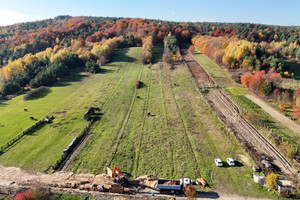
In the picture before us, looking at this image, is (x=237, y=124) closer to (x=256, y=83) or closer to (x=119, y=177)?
(x=256, y=83)

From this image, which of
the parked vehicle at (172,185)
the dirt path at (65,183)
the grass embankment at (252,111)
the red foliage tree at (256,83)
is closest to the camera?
the dirt path at (65,183)

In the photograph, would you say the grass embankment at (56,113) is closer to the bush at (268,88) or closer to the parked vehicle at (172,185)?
the parked vehicle at (172,185)

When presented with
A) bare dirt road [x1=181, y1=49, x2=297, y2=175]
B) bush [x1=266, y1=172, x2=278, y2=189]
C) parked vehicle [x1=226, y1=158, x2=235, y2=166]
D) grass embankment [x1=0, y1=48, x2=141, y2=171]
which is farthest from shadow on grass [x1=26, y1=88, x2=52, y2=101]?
bush [x1=266, y1=172, x2=278, y2=189]

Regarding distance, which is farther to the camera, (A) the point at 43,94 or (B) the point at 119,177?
(A) the point at 43,94

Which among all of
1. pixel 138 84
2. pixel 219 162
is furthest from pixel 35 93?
pixel 219 162

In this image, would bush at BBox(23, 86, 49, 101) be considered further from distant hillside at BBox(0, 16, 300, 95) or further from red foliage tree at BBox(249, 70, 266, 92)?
red foliage tree at BBox(249, 70, 266, 92)

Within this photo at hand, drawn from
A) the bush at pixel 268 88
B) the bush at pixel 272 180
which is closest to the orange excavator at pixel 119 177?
the bush at pixel 272 180
